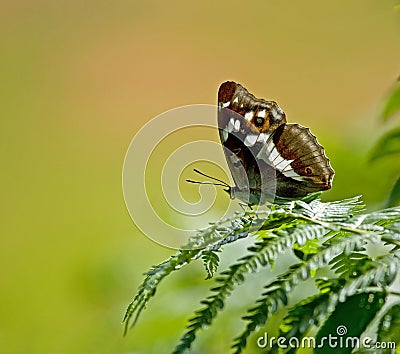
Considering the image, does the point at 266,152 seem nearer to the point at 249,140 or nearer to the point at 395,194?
the point at 249,140

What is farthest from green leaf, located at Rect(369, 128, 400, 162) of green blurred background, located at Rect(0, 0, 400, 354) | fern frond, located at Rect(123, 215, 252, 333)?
green blurred background, located at Rect(0, 0, 400, 354)

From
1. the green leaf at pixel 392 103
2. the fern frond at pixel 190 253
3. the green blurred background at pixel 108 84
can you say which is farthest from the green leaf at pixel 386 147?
the green blurred background at pixel 108 84

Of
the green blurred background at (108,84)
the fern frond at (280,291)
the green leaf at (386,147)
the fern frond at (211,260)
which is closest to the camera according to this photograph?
the fern frond at (280,291)

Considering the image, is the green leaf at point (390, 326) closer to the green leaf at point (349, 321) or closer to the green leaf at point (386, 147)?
the green leaf at point (349, 321)

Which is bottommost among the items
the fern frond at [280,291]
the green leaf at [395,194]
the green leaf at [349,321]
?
the green leaf at [349,321]

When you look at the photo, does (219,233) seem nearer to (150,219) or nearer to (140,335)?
(140,335)

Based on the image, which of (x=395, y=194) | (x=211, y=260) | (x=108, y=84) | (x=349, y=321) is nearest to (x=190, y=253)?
(x=211, y=260)
